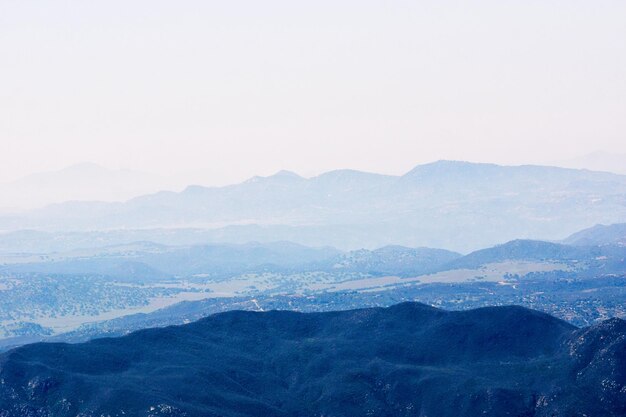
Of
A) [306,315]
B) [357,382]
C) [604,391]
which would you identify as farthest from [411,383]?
[306,315]

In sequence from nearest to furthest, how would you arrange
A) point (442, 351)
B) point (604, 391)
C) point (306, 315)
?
point (604, 391) → point (442, 351) → point (306, 315)

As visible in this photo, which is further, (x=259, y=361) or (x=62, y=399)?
(x=259, y=361)

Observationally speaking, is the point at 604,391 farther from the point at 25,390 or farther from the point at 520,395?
the point at 25,390

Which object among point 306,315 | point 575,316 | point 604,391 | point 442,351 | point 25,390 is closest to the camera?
point 604,391

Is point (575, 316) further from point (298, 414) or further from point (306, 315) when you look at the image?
point (298, 414)

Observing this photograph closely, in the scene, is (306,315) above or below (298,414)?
above

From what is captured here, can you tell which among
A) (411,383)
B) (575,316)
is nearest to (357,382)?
(411,383)
